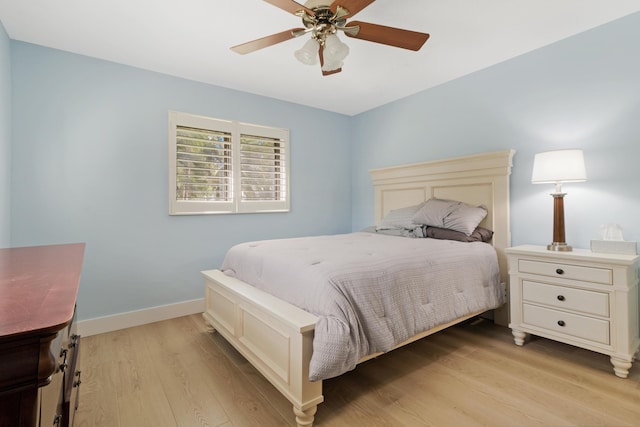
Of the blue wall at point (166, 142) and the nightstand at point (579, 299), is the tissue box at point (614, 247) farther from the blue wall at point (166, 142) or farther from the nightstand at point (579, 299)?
the blue wall at point (166, 142)

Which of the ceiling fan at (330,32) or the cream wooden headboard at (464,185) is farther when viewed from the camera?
the cream wooden headboard at (464,185)

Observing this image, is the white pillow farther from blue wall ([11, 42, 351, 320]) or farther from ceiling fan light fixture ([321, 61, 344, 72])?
blue wall ([11, 42, 351, 320])

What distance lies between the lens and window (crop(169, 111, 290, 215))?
10.4 ft

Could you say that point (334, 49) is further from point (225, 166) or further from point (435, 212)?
point (225, 166)

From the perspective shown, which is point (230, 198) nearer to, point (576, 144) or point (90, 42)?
point (90, 42)

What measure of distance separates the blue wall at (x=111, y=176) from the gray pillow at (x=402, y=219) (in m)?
1.54

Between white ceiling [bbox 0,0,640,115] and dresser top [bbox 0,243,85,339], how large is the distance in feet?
5.80

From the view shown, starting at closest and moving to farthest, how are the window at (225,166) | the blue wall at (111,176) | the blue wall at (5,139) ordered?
the blue wall at (5,139), the blue wall at (111,176), the window at (225,166)

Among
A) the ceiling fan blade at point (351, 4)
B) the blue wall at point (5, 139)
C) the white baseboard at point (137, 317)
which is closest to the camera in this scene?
the ceiling fan blade at point (351, 4)

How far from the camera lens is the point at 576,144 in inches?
98.0

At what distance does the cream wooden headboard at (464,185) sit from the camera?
2.84 meters

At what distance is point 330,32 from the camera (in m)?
1.90

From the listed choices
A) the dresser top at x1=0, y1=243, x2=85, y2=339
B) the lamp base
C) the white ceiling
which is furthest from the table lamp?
the dresser top at x1=0, y1=243, x2=85, y2=339

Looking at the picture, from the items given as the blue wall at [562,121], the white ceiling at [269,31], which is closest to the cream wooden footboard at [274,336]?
the white ceiling at [269,31]
